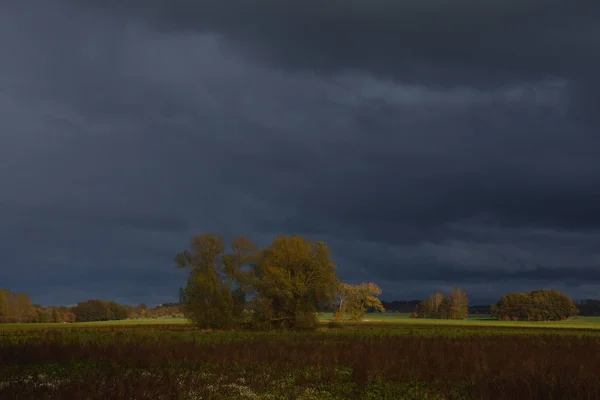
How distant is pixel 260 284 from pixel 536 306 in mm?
93521

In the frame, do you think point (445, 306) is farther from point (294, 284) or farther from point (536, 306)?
point (294, 284)

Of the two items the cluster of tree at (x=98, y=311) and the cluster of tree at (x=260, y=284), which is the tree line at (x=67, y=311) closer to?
the cluster of tree at (x=98, y=311)

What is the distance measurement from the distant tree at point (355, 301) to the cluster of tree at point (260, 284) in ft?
48.3

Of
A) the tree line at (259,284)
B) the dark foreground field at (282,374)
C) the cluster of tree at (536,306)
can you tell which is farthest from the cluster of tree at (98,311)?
the dark foreground field at (282,374)

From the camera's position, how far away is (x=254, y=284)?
222 feet

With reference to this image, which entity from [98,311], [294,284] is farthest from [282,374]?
[98,311]

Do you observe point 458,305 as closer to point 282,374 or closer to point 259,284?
point 259,284

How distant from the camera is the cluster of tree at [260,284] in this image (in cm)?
6569

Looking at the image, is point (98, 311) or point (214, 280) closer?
point (214, 280)

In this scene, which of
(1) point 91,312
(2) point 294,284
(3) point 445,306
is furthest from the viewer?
(3) point 445,306

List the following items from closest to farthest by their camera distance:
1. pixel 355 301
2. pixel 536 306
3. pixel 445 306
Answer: pixel 355 301 < pixel 536 306 < pixel 445 306

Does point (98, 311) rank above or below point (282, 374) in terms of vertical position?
below

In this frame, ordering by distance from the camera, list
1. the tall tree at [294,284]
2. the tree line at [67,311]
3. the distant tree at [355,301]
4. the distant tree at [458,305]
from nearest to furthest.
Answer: the tall tree at [294,284], the distant tree at [355,301], the tree line at [67,311], the distant tree at [458,305]

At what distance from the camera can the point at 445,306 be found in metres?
152
